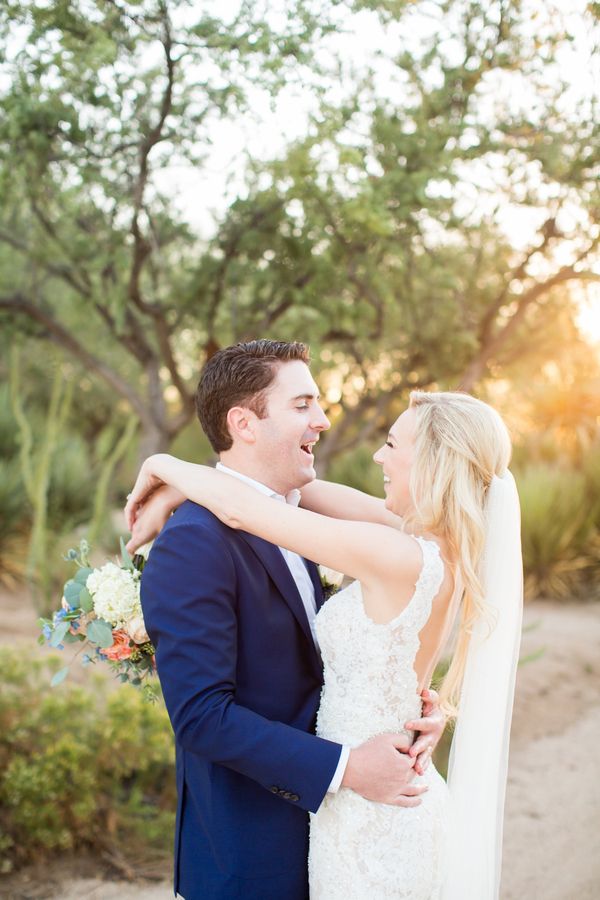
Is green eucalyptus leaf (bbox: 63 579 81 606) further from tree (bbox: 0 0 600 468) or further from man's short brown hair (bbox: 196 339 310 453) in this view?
tree (bbox: 0 0 600 468)

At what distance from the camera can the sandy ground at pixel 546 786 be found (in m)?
4.39

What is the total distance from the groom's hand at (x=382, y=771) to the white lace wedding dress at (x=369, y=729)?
0.09 meters

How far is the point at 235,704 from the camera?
2107mm

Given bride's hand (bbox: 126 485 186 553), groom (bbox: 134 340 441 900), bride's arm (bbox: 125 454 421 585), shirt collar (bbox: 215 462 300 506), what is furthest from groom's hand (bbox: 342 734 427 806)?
bride's hand (bbox: 126 485 186 553)

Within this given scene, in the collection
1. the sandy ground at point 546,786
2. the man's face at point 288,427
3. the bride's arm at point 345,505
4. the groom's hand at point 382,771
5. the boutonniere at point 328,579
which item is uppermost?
the man's face at point 288,427

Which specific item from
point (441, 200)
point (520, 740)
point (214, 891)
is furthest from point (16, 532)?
point (214, 891)

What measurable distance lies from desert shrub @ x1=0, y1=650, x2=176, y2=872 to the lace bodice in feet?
8.55

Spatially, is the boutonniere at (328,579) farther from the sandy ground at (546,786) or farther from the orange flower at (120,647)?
the sandy ground at (546,786)

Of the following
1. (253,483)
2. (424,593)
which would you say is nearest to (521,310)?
(253,483)

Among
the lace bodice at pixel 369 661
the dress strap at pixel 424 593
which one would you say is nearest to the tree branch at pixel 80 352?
the lace bodice at pixel 369 661

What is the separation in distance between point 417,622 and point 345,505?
853 mm

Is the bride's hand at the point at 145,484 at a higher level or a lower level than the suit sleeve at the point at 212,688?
higher

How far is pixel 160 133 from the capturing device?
5.11m

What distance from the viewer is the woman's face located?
2.55 m
